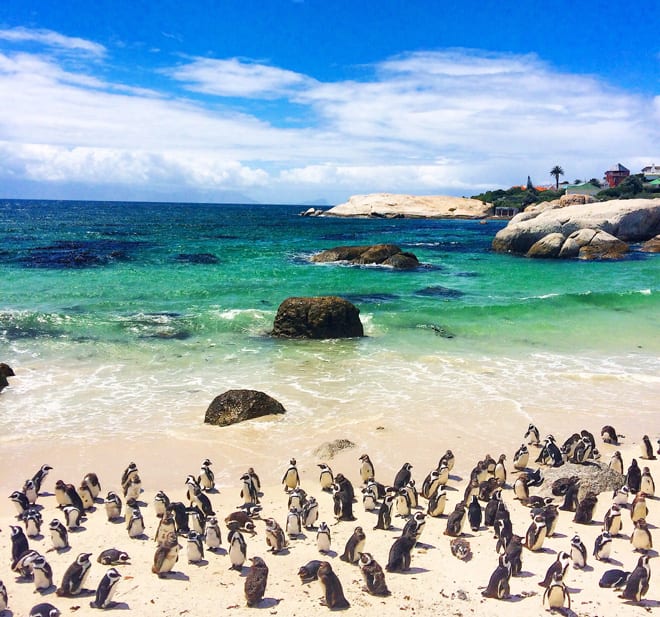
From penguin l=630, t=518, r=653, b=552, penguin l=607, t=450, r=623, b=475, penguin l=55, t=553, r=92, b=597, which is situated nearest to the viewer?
penguin l=55, t=553, r=92, b=597

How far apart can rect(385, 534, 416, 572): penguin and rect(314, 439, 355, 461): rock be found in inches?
170

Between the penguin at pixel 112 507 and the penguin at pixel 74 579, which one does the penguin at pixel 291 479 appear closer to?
the penguin at pixel 112 507

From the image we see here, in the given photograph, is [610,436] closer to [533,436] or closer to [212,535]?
[533,436]

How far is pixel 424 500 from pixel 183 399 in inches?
311

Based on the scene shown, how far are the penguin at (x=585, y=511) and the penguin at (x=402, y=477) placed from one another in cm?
299

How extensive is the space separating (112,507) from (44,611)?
9.86ft

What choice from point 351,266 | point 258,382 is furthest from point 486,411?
point 351,266

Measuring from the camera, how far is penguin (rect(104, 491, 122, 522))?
35.8ft

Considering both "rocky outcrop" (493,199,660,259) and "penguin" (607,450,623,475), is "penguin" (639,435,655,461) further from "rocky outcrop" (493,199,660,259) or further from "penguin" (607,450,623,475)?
"rocky outcrop" (493,199,660,259)

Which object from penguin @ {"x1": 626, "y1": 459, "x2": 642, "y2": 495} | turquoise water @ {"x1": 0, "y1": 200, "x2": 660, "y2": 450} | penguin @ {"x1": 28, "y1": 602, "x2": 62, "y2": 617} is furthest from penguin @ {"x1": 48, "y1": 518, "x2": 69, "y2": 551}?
penguin @ {"x1": 626, "y1": 459, "x2": 642, "y2": 495}

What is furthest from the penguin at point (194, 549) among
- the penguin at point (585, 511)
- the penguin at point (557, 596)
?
the penguin at point (585, 511)

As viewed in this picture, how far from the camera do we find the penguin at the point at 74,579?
8625mm

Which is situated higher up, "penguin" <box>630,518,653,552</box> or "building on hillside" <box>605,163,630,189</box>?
"building on hillside" <box>605,163,630,189</box>

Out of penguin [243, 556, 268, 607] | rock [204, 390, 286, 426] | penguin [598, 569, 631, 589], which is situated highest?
rock [204, 390, 286, 426]
